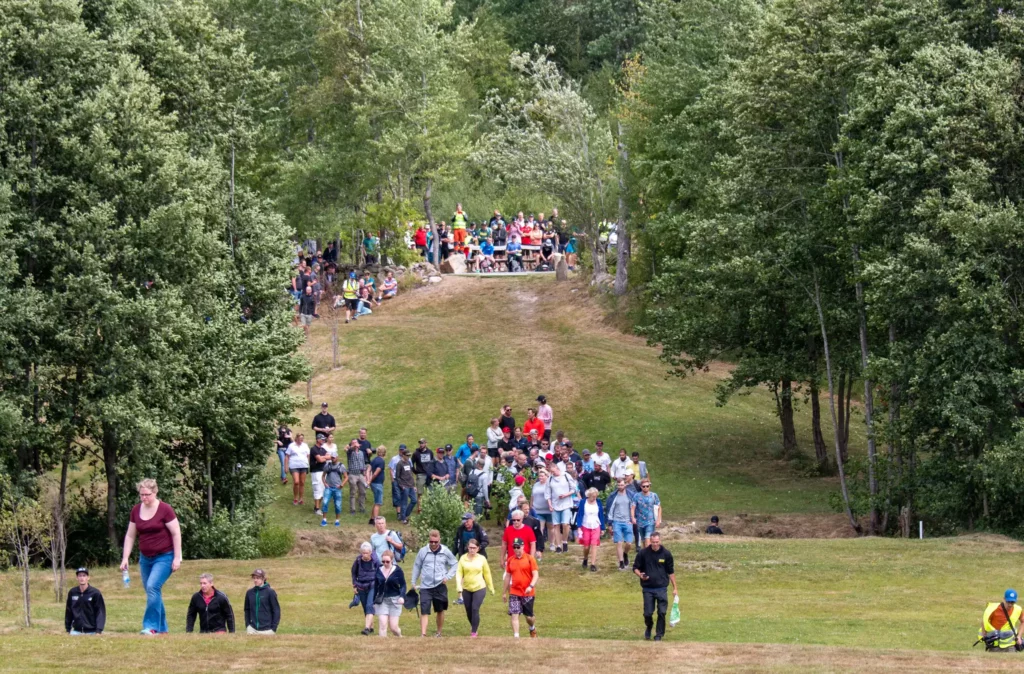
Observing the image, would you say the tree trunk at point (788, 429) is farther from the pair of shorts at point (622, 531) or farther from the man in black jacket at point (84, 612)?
the man in black jacket at point (84, 612)

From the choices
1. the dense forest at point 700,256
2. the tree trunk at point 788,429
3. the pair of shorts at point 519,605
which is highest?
the dense forest at point 700,256

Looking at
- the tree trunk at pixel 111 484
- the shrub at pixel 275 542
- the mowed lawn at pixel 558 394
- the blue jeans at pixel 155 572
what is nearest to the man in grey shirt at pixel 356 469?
the mowed lawn at pixel 558 394

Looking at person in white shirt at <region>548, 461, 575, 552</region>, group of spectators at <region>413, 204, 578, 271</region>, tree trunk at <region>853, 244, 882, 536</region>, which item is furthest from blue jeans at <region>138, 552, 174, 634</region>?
group of spectators at <region>413, 204, 578, 271</region>

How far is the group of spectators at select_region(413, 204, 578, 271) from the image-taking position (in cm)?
6494

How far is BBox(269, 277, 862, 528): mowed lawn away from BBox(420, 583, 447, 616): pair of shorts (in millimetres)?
14440

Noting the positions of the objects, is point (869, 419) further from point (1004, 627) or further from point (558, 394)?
point (1004, 627)

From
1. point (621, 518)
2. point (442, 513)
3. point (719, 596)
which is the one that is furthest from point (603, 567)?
point (442, 513)

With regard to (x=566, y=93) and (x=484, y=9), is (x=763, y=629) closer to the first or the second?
(x=566, y=93)

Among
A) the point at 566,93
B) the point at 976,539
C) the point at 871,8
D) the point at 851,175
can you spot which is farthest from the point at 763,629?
the point at 566,93

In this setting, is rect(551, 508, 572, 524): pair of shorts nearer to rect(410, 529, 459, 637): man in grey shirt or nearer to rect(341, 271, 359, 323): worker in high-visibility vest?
rect(410, 529, 459, 637): man in grey shirt

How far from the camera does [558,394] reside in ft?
157

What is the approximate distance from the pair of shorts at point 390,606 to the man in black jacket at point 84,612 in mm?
3683

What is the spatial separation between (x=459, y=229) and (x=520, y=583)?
44.1 meters

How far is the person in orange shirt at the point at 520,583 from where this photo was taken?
21.2 m
